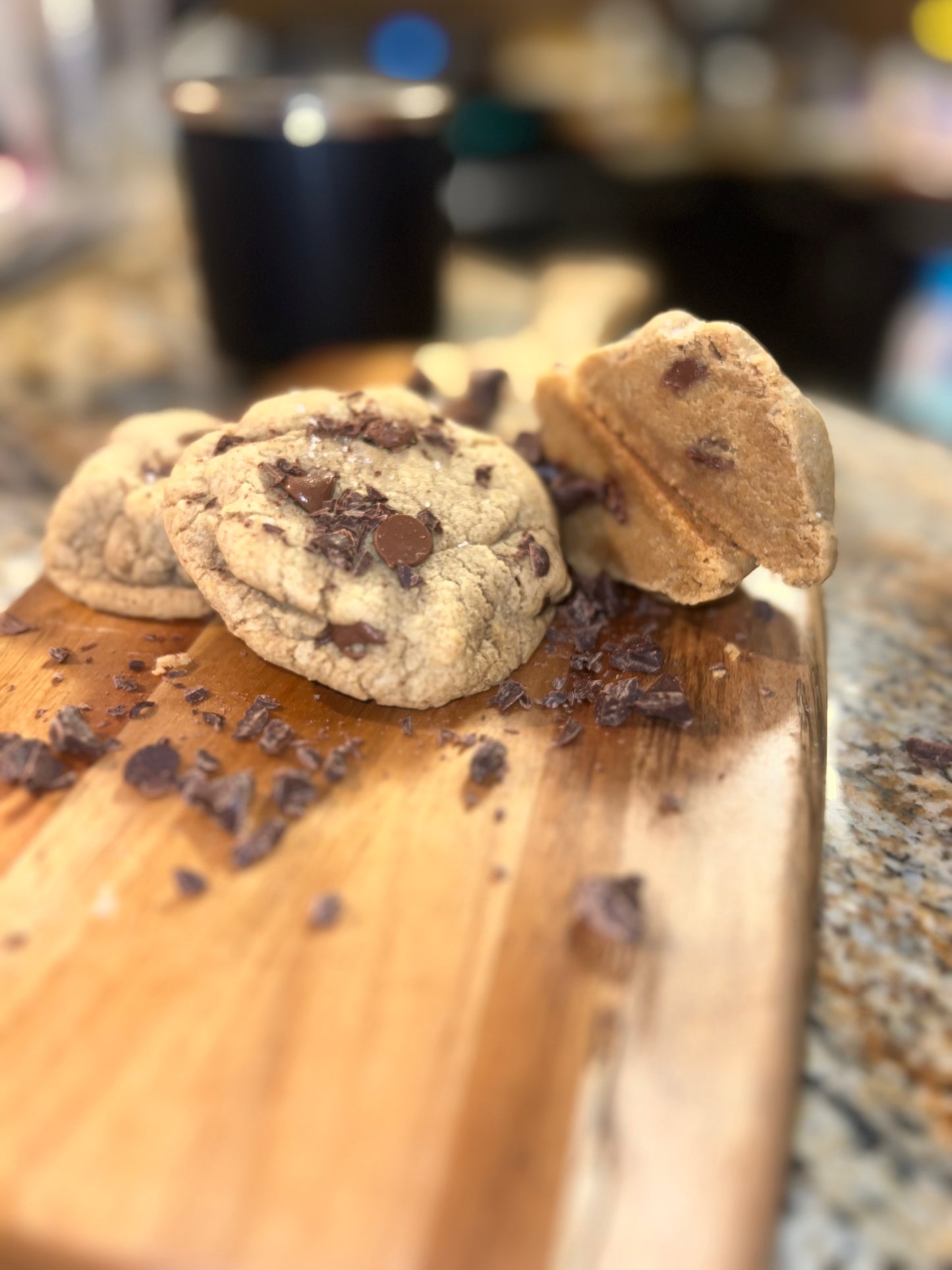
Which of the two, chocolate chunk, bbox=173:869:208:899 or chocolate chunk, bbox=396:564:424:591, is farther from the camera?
chocolate chunk, bbox=396:564:424:591

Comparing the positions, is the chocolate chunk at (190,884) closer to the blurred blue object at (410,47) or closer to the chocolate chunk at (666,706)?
the chocolate chunk at (666,706)

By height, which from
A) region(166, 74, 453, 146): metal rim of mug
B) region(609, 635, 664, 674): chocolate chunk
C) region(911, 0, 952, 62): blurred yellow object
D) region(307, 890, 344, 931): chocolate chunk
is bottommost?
region(609, 635, 664, 674): chocolate chunk

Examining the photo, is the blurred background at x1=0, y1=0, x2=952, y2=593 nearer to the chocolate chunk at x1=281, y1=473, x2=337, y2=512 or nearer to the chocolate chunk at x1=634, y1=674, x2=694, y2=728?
the chocolate chunk at x1=281, y1=473, x2=337, y2=512

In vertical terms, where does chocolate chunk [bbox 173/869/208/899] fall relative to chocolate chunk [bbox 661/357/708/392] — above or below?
below

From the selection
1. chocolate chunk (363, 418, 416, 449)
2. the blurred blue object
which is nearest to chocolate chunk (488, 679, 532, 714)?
chocolate chunk (363, 418, 416, 449)

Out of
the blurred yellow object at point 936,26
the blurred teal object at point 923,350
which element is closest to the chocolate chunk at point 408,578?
the blurred teal object at point 923,350

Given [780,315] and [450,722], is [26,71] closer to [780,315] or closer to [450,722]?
[450,722]

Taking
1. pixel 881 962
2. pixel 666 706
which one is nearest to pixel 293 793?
pixel 666 706
